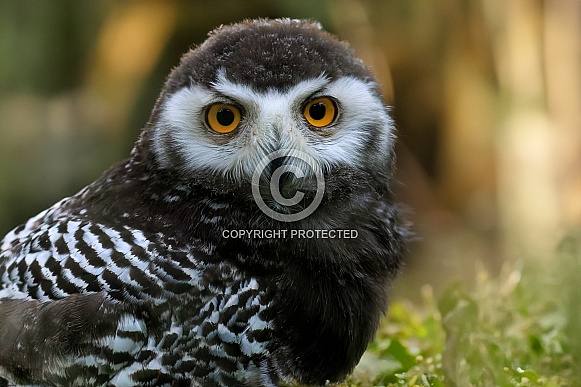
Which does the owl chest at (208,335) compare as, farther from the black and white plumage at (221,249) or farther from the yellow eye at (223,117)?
the yellow eye at (223,117)

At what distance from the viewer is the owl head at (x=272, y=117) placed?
3141 millimetres

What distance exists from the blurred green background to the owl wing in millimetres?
5668

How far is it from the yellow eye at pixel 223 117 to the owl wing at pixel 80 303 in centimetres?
57

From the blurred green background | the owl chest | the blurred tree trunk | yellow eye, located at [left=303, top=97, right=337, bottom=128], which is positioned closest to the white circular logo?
yellow eye, located at [left=303, top=97, right=337, bottom=128]

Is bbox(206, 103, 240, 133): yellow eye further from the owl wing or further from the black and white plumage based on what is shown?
the owl wing

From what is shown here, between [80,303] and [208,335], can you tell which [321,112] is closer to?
[208,335]

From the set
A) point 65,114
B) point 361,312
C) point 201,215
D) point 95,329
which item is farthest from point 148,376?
point 65,114

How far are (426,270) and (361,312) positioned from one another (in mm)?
6552

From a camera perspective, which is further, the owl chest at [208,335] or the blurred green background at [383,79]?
the blurred green background at [383,79]

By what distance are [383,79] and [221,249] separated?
224 inches

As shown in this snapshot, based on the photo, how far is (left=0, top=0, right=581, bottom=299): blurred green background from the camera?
869 cm

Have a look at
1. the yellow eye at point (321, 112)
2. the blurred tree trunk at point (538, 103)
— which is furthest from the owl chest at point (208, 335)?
the blurred tree trunk at point (538, 103)

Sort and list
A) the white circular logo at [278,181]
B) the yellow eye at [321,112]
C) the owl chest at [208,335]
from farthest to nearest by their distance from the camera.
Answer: the yellow eye at [321,112] → the white circular logo at [278,181] → the owl chest at [208,335]

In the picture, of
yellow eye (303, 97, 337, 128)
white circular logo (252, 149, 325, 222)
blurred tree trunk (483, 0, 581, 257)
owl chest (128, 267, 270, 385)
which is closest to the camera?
owl chest (128, 267, 270, 385)
